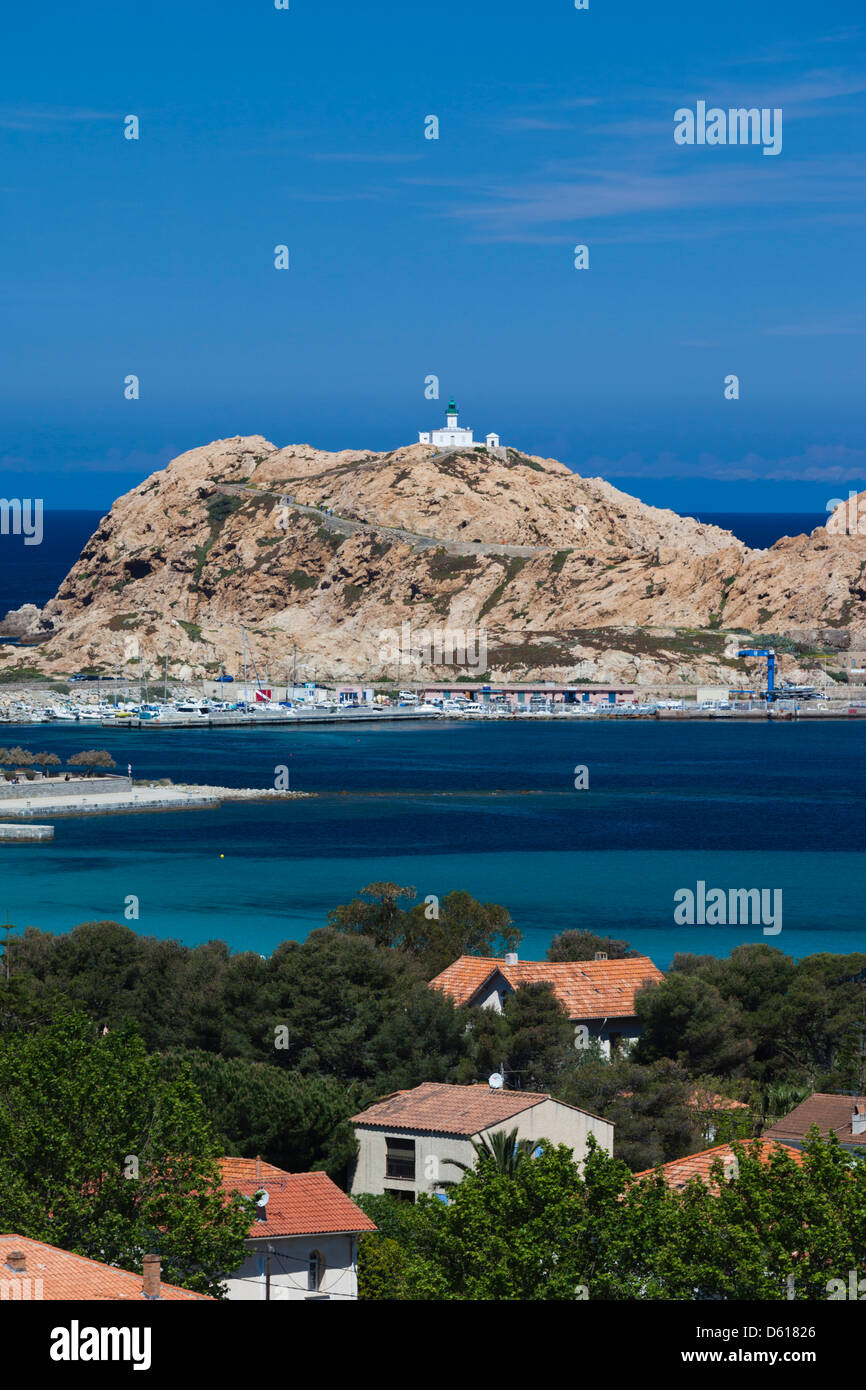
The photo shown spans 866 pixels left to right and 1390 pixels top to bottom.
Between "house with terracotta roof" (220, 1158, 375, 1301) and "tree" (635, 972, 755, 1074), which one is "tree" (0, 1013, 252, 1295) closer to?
"house with terracotta roof" (220, 1158, 375, 1301)

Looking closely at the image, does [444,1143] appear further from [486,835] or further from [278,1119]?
[486,835]

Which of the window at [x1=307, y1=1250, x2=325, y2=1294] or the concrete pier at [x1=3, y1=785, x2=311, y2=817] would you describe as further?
the concrete pier at [x1=3, y1=785, x2=311, y2=817]

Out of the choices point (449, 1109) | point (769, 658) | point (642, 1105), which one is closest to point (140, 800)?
point (642, 1105)

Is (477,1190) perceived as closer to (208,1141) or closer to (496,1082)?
(208,1141)

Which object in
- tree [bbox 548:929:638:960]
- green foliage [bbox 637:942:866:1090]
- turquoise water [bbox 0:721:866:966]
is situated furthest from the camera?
turquoise water [bbox 0:721:866:966]

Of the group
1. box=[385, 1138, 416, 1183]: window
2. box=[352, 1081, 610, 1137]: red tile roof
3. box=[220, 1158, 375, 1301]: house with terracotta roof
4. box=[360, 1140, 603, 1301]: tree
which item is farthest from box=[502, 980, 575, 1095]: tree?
box=[360, 1140, 603, 1301]: tree

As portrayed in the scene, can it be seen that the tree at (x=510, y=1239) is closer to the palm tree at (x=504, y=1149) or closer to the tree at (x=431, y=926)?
the palm tree at (x=504, y=1149)
